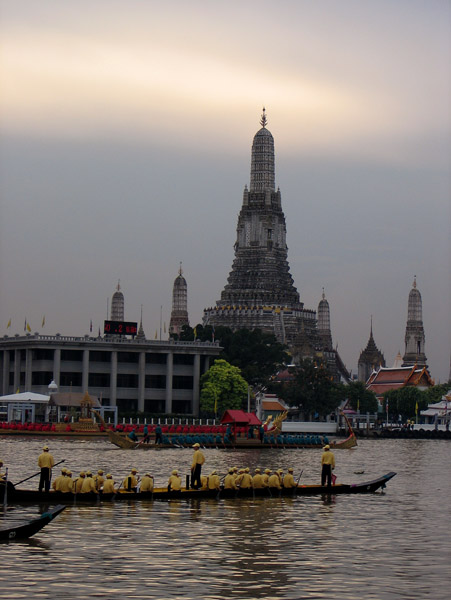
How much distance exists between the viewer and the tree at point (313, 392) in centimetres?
15012

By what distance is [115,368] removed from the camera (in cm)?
13962

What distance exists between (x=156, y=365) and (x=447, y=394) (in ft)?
157

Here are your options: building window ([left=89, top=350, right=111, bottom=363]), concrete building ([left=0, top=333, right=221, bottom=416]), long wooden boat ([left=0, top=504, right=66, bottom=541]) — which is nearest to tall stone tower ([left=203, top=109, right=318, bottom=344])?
concrete building ([left=0, top=333, right=221, bottom=416])

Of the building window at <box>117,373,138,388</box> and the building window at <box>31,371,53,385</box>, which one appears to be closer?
the building window at <box>31,371,53,385</box>

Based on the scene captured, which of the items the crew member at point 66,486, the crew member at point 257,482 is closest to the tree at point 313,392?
the crew member at point 257,482

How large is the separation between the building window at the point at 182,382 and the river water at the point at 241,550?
88.5 m

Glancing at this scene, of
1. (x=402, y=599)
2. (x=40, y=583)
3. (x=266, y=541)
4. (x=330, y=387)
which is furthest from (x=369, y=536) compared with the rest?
(x=330, y=387)

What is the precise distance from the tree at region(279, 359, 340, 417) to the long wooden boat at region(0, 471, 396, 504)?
100 meters

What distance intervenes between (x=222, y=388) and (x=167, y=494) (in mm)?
92543

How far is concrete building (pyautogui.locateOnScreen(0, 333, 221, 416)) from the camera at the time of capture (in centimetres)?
13800

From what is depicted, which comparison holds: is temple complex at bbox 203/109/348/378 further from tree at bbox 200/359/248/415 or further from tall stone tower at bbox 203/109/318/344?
tree at bbox 200/359/248/415

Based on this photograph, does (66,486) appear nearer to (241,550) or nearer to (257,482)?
(257,482)

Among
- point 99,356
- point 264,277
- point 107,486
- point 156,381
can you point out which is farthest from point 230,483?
point 264,277

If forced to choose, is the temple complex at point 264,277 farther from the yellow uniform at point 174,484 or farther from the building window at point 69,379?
the yellow uniform at point 174,484
